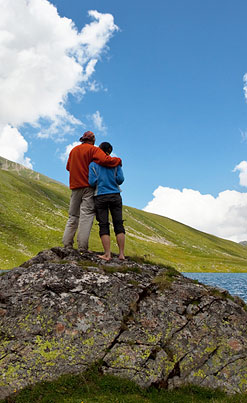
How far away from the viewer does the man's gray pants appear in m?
14.2

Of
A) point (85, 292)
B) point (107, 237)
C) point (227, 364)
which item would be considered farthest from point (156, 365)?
point (107, 237)

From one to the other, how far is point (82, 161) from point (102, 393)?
10.0 meters

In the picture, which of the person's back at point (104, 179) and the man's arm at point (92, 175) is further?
the man's arm at point (92, 175)

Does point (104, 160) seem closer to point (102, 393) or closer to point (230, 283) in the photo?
point (102, 393)

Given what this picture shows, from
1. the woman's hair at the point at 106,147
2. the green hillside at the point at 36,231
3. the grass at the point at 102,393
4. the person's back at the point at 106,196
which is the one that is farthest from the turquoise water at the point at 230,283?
the green hillside at the point at 36,231

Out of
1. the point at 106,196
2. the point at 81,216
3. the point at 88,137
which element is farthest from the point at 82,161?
the point at 81,216

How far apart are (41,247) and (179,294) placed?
3757 inches

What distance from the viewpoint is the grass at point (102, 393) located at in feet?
25.3

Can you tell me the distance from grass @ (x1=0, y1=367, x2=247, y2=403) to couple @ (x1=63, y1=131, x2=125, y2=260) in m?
5.96

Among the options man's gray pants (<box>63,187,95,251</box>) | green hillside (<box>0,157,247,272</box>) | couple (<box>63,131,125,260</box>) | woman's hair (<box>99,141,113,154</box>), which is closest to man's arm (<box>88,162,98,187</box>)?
couple (<box>63,131,125,260</box>)

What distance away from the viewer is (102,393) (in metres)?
7.98

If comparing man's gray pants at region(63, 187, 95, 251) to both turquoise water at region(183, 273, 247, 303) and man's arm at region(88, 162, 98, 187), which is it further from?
turquoise water at region(183, 273, 247, 303)

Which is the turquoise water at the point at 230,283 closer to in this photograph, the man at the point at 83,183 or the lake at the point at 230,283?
the lake at the point at 230,283

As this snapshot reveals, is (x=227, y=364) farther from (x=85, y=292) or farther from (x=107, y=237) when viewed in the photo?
(x=107, y=237)
